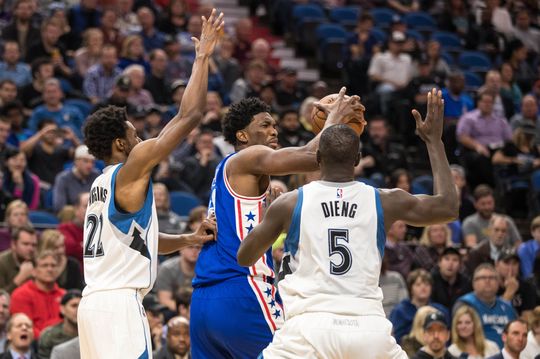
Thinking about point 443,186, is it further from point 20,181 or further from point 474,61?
point 474,61

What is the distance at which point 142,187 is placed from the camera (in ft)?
22.0

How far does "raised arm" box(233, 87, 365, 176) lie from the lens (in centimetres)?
626

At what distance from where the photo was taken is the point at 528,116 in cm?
1772

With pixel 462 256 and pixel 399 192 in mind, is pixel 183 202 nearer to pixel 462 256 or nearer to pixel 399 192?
pixel 462 256

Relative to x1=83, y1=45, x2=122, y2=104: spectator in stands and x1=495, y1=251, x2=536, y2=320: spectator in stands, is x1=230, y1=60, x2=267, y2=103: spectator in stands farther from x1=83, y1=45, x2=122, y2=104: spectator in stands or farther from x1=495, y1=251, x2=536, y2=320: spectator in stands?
x1=495, y1=251, x2=536, y2=320: spectator in stands

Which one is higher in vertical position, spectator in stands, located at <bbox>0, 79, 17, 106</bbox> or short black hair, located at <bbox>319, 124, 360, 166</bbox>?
short black hair, located at <bbox>319, 124, 360, 166</bbox>

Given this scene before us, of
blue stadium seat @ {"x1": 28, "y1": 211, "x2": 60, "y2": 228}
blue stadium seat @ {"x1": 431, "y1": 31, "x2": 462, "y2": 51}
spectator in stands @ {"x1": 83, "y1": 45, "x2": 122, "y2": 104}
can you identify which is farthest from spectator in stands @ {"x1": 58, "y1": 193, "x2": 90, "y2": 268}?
blue stadium seat @ {"x1": 431, "y1": 31, "x2": 462, "y2": 51}

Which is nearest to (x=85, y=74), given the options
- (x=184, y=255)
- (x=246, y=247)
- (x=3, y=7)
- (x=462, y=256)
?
(x=3, y=7)

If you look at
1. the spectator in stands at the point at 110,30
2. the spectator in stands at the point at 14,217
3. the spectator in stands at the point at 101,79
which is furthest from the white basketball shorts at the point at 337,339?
the spectator in stands at the point at 110,30

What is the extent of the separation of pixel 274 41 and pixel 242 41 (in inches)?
64.8

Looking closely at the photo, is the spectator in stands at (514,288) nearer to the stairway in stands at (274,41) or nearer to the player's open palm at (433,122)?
the player's open palm at (433,122)

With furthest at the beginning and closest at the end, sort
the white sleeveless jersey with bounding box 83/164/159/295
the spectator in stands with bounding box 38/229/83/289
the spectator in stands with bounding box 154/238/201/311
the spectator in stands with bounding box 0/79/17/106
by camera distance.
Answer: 1. the spectator in stands with bounding box 0/79/17/106
2. the spectator in stands with bounding box 154/238/201/311
3. the spectator in stands with bounding box 38/229/83/289
4. the white sleeveless jersey with bounding box 83/164/159/295

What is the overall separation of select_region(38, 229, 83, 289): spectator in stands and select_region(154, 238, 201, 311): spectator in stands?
84 cm

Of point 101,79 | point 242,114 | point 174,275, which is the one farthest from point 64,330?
point 101,79
